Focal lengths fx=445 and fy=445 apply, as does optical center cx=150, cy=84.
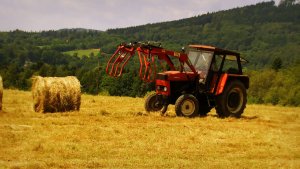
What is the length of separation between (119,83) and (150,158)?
6339 cm

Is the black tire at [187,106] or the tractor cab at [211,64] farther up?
the tractor cab at [211,64]

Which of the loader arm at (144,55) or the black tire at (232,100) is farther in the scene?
the black tire at (232,100)

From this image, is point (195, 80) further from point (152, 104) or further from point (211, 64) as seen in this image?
point (152, 104)

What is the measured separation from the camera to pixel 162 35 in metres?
183

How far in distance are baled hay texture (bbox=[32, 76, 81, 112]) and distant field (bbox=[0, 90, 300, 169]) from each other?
67 centimetres

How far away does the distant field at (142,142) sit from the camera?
8523 mm

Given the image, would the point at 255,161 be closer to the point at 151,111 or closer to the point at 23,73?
the point at 151,111

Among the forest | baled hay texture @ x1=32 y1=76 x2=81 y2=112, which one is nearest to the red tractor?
baled hay texture @ x1=32 y1=76 x2=81 y2=112

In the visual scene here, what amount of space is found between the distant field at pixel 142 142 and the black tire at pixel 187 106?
34 centimetres

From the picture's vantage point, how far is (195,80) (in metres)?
15.3

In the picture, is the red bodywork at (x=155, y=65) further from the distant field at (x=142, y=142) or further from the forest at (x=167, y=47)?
the distant field at (x=142, y=142)

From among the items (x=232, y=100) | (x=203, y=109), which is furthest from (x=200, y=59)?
(x=232, y=100)

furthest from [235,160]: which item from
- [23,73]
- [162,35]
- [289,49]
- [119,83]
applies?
[162,35]

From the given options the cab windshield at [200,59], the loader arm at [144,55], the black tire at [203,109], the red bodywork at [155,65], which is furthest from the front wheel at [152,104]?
the cab windshield at [200,59]
